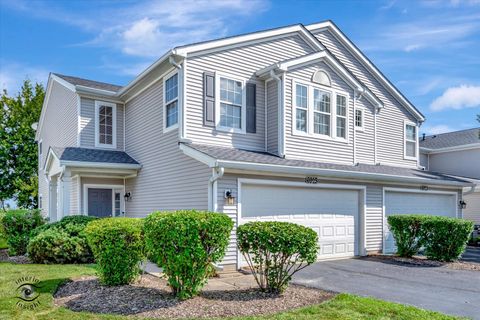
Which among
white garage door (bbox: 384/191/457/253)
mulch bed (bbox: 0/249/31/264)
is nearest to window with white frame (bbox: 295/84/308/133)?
white garage door (bbox: 384/191/457/253)

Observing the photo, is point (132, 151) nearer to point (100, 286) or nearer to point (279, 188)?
point (279, 188)

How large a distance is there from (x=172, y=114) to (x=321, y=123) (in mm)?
4799

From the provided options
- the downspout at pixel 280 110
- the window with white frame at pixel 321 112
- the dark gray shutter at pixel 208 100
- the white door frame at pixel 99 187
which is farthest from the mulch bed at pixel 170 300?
the white door frame at pixel 99 187

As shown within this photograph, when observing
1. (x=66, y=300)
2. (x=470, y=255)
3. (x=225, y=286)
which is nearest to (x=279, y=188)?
(x=225, y=286)

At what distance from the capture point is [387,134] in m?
15.9

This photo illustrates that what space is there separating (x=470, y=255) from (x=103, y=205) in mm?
13680

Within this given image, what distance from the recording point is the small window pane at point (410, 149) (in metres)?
16.8

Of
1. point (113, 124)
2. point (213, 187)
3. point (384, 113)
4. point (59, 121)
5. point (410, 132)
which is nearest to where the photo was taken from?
point (213, 187)

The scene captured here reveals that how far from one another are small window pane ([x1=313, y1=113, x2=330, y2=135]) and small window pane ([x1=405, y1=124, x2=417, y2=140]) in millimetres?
5907

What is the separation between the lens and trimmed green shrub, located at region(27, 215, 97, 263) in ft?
34.3

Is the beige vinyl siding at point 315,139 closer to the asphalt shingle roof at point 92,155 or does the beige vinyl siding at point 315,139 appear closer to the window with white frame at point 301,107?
the window with white frame at point 301,107

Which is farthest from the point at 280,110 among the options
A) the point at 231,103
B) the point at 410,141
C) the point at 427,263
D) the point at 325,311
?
the point at 410,141

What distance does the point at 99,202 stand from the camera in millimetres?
14492

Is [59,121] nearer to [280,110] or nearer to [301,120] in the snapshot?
[280,110]
